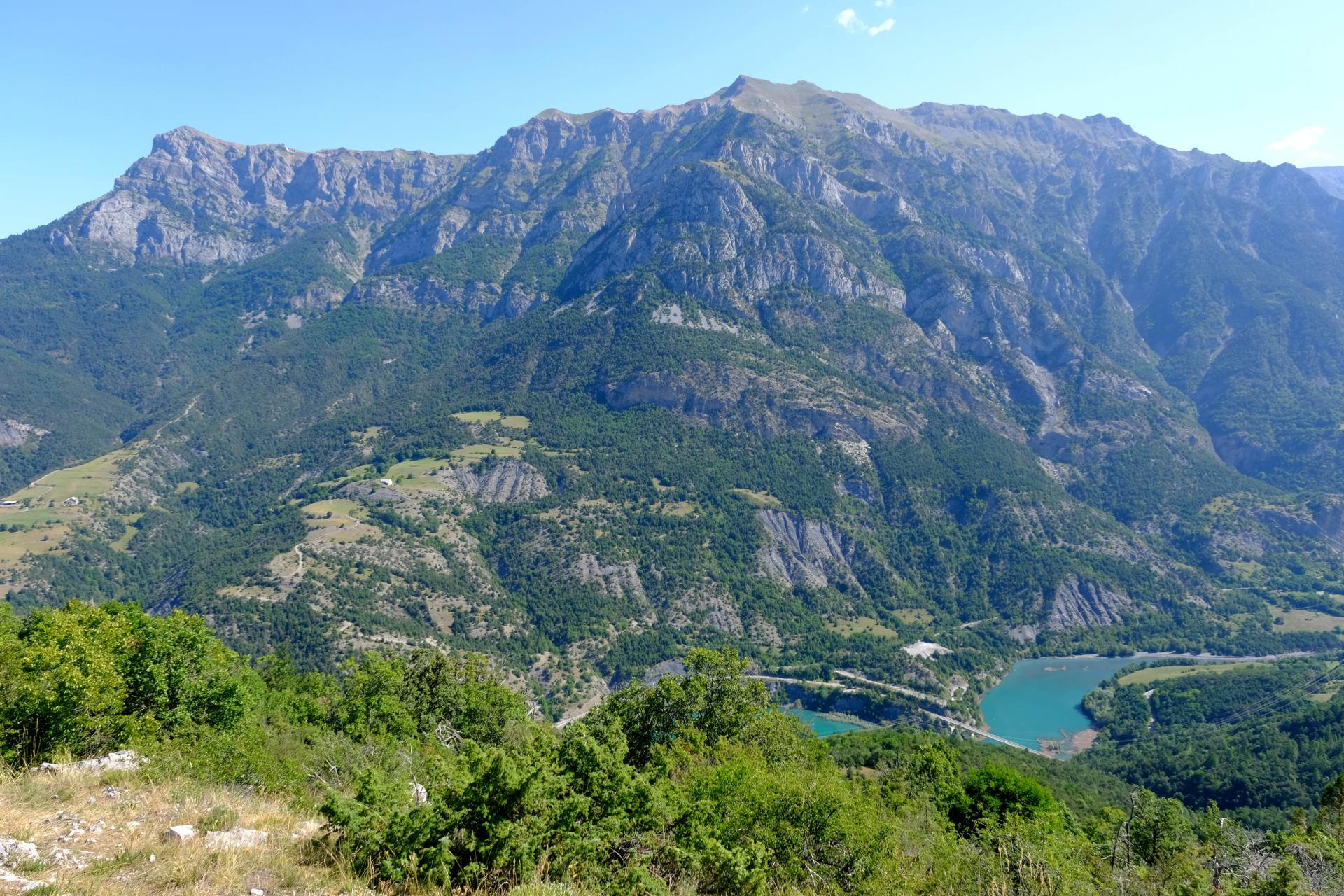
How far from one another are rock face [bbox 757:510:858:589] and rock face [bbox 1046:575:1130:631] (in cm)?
5400

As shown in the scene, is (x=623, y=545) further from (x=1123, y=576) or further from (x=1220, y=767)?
(x=1123, y=576)

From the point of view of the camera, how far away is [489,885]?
13109mm

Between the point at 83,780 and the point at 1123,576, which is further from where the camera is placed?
the point at 1123,576

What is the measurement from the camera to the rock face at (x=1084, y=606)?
181 m

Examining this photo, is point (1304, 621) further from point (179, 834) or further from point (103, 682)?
point (103, 682)

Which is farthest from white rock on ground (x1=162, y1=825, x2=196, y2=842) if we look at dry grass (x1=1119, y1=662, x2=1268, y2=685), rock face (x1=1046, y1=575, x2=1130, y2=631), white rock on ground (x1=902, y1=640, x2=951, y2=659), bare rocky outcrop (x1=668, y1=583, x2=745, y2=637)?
rock face (x1=1046, y1=575, x2=1130, y2=631)

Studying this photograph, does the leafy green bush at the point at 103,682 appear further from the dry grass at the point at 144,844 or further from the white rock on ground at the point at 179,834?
the white rock on ground at the point at 179,834

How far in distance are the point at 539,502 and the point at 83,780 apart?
174863mm

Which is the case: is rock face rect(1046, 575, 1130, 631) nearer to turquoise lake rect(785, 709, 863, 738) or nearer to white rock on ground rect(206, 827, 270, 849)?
turquoise lake rect(785, 709, 863, 738)

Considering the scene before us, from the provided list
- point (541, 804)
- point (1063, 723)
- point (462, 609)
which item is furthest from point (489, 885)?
point (1063, 723)

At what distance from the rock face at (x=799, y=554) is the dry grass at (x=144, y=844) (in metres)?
172

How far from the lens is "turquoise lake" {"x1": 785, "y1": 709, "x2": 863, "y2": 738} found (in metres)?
132

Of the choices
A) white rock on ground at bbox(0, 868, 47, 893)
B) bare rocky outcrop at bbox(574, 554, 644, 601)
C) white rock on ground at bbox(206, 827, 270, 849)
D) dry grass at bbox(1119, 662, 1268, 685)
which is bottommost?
dry grass at bbox(1119, 662, 1268, 685)

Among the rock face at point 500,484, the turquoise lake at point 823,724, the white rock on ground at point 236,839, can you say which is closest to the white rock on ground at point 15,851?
the white rock on ground at point 236,839
